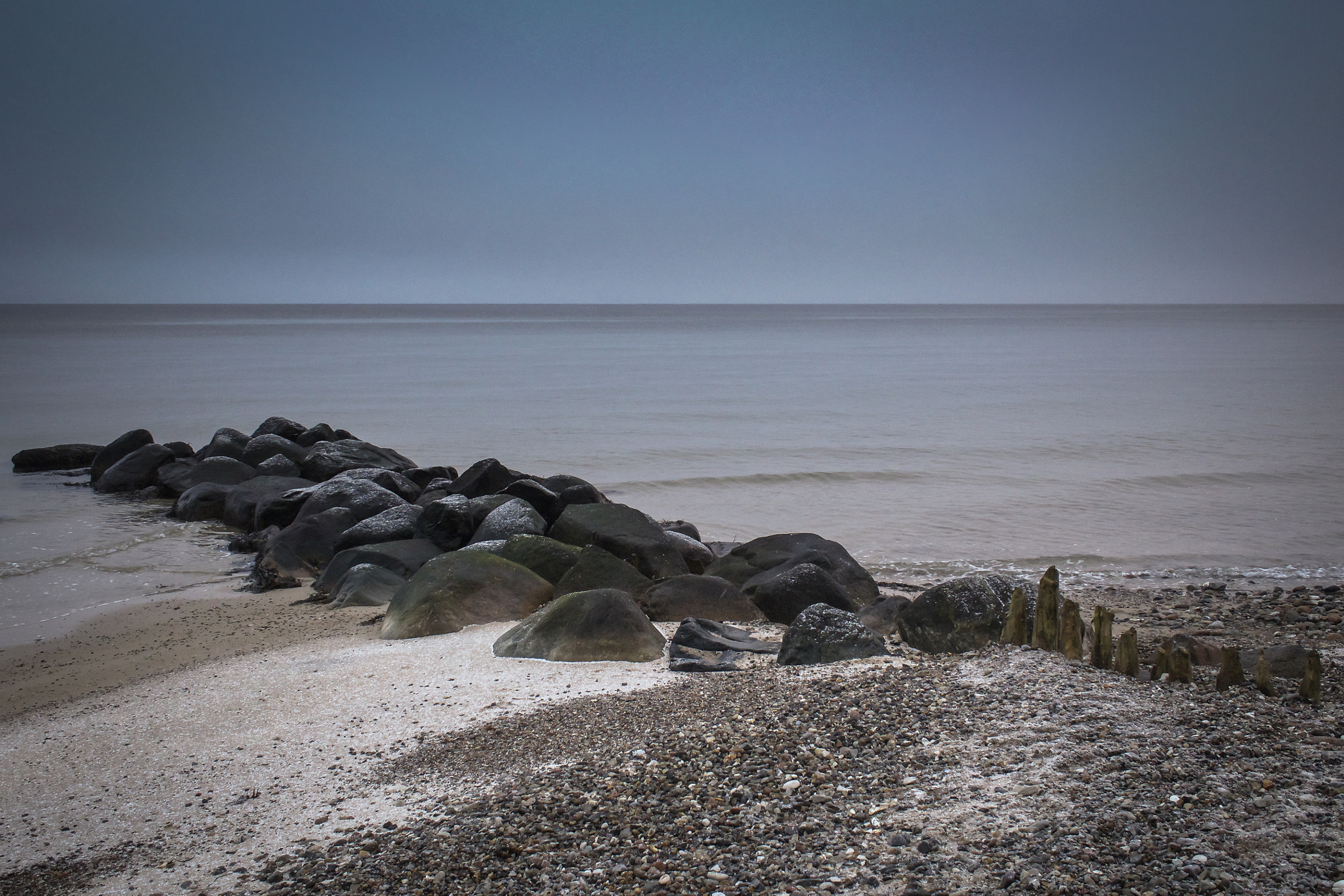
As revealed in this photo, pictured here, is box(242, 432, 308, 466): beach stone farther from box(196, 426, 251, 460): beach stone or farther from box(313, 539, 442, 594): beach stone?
box(313, 539, 442, 594): beach stone

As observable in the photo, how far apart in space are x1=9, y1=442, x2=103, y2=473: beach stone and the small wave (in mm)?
8468

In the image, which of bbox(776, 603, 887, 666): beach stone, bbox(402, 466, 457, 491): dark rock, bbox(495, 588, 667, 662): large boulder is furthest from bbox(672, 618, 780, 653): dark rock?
bbox(402, 466, 457, 491): dark rock

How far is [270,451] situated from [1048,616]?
10928mm

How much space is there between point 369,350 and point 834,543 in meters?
46.7

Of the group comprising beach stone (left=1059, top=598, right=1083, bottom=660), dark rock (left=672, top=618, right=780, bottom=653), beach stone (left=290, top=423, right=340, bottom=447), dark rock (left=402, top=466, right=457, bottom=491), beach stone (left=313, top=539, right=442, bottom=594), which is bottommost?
beach stone (left=313, top=539, right=442, bottom=594)

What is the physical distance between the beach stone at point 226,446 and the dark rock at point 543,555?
7274 millimetres

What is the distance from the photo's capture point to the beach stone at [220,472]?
11.9m

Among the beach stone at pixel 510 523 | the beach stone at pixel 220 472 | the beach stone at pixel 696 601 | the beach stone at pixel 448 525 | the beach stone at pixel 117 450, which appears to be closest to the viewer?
the beach stone at pixel 696 601

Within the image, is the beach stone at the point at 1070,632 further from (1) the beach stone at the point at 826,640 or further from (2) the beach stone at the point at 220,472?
(2) the beach stone at the point at 220,472

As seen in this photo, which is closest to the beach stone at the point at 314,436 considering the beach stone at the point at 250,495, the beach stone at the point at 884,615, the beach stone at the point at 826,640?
the beach stone at the point at 250,495

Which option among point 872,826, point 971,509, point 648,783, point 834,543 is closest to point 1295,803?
point 872,826

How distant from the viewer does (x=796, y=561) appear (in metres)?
7.45

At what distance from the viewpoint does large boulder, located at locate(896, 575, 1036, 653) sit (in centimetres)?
537

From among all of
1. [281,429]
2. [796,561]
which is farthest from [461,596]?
[281,429]
